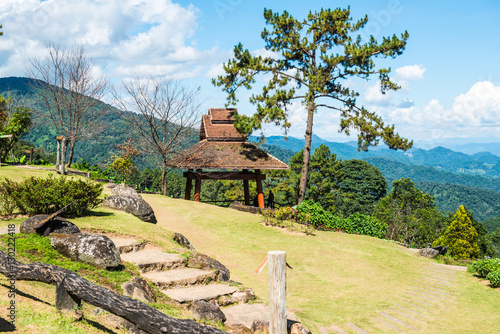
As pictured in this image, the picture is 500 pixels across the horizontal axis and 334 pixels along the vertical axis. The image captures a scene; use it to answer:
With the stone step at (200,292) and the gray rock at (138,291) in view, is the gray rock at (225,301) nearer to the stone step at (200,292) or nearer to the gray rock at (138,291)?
the stone step at (200,292)

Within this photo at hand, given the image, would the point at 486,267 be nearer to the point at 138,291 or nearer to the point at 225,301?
the point at 225,301

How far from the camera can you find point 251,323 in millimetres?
7707

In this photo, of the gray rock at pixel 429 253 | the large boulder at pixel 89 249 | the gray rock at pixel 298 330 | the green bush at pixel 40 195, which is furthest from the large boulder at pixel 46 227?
the gray rock at pixel 429 253

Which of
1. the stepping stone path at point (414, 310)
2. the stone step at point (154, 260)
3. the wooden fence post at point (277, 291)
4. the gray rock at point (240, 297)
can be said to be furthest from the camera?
the stone step at point (154, 260)

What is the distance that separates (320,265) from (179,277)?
6681mm

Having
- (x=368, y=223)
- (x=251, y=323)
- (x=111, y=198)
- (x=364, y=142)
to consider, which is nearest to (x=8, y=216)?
(x=111, y=198)

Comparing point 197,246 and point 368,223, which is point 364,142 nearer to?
point 368,223

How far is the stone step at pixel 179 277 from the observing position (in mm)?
9155

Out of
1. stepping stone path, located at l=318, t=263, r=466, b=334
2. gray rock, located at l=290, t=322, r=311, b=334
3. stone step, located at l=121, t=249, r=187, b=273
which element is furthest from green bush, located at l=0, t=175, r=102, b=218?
stepping stone path, located at l=318, t=263, r=466, b=334

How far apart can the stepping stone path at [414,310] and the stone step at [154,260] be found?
168 inches

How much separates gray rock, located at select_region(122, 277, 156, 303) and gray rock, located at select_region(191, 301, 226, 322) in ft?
3.19

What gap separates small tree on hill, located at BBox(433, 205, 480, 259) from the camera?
38.6m

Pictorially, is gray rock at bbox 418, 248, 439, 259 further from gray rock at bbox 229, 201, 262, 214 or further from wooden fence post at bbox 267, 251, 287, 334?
wooden fence post at bbox 267, 251, 287, 334

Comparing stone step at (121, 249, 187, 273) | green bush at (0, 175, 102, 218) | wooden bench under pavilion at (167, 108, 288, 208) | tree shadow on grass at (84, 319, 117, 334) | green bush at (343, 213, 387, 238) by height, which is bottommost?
green bush at (343, 213, 387, 238)
